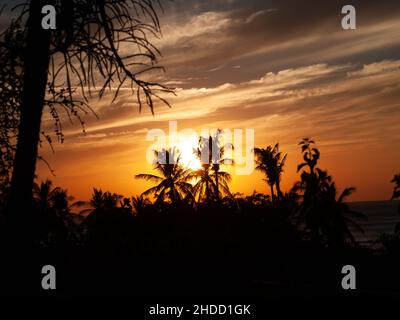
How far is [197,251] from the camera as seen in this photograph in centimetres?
1283

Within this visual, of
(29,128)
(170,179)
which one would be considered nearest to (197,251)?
(29,128)

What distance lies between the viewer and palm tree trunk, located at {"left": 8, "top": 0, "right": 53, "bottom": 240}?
488cm

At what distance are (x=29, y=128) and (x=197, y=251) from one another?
8447mm

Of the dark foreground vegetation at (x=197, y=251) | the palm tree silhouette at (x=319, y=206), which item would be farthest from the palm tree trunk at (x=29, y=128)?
the palm tree silhouette at (x=319, y=206)

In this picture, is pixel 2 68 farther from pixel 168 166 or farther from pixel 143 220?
pixel 168 166

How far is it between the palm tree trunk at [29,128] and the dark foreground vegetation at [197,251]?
0.76 ft

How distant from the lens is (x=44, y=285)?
723 cm

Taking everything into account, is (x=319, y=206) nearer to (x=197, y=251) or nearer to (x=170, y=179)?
(x=170, y=179)

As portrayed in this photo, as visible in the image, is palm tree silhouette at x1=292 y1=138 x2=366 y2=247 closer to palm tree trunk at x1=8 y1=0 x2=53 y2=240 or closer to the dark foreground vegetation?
the dark foreground vegetation

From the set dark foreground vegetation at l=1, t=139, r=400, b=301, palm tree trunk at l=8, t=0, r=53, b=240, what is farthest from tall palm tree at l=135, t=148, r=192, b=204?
palm tree trunk at l=8, t=0, r=53, b=240

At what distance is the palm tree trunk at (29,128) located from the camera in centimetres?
488

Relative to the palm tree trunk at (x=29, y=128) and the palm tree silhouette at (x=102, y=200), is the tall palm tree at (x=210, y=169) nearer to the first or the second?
the palm tree silhouette at (x=102, y=200)
